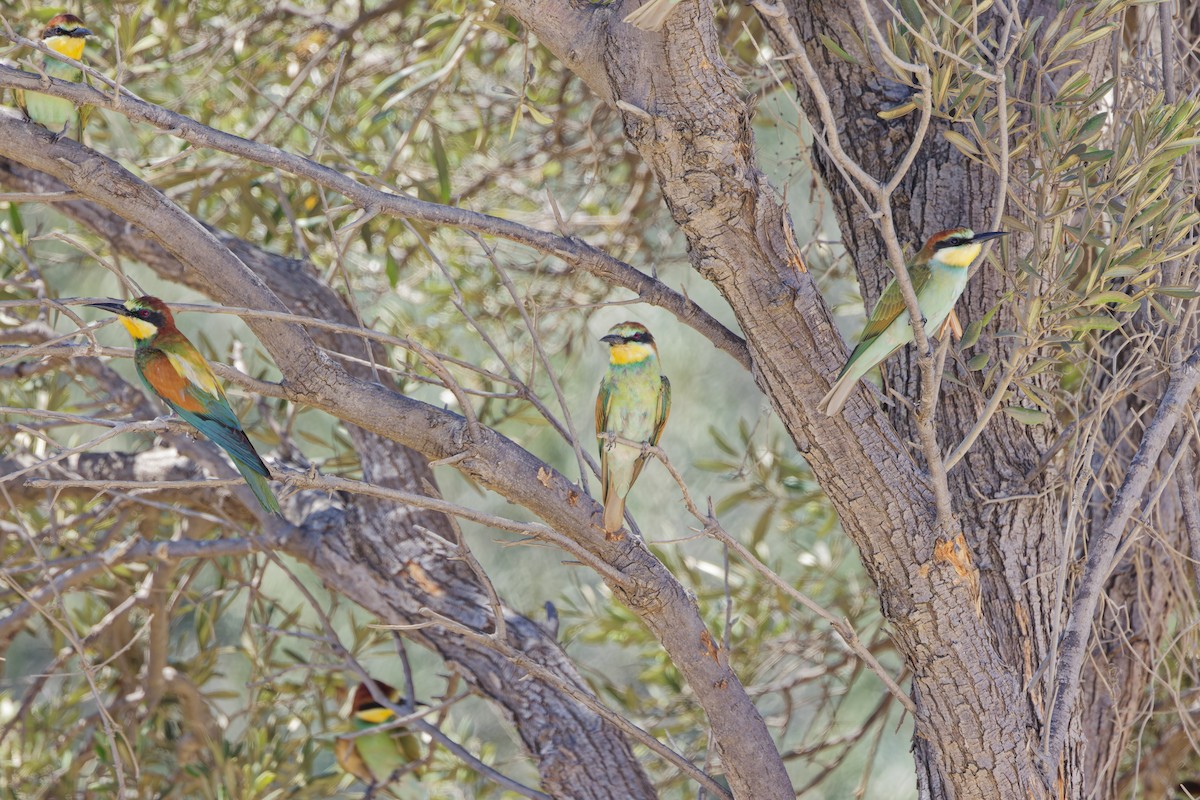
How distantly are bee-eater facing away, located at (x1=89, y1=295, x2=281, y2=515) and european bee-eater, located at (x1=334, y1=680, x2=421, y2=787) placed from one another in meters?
1.16

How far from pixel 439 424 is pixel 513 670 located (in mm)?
890

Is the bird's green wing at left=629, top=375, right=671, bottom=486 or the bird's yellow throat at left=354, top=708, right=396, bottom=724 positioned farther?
the bird's yellow throat at left=354, top=708, right=396, bottom=724

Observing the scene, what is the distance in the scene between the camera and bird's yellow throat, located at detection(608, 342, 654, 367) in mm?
2600

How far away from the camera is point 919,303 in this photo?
1895mm

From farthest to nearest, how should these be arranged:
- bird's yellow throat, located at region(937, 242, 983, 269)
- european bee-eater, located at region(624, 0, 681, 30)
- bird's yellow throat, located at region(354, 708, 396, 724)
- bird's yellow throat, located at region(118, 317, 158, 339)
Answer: bird's yellow throat, located at region(354, 708, 396, 724) → bird's yellow throat, located at region(118, 317, 158, 339) → bird's yellow throat, located at region(937, 242, 983, 269) → european bee-eater, located at region(624, 0, 681, 30)

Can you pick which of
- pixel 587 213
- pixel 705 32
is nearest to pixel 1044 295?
pixel 705 32

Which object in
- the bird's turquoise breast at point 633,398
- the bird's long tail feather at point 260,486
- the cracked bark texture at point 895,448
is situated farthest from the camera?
the bird's turquoise breast at point 633,398

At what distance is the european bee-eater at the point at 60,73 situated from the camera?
2.40 metres

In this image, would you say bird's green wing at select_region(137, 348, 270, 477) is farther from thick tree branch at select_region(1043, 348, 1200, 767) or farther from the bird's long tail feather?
thick tree branch at select_region(1043, 348, 1200, 767)

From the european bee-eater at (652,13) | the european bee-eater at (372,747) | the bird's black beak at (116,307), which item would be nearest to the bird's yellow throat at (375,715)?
the european bee-eater at (372,747)

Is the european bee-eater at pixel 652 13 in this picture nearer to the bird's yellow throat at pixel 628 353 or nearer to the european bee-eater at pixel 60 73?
the bird's yellow throat at pixel 628 353

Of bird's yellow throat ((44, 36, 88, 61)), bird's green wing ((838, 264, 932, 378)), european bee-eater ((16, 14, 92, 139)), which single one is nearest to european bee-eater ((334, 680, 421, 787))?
european bee-eater ((16, 14, 92, 139))

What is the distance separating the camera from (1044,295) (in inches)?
68.9

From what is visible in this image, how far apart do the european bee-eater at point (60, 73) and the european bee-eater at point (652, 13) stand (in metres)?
1.36
